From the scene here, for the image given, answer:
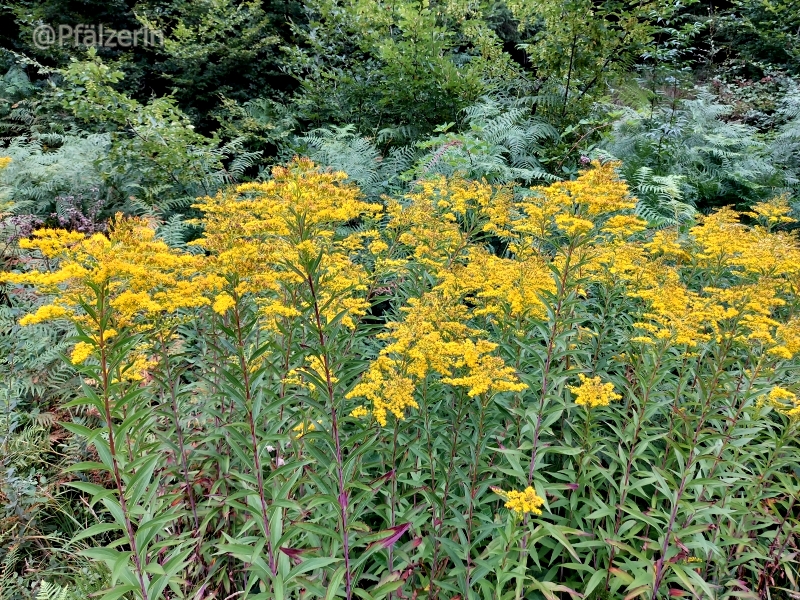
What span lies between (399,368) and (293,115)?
5.65m

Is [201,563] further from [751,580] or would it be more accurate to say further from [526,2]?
[526,2]

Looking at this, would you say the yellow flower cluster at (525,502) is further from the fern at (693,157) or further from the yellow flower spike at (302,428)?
the fern at (693,157)

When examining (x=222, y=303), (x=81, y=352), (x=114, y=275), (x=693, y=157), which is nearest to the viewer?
(x=81, y=352)

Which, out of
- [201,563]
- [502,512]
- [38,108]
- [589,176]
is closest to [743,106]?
[589,176]

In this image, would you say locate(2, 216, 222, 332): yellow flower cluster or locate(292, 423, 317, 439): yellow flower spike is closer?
locate(2, 216, 222, 332): yellow flower cluster

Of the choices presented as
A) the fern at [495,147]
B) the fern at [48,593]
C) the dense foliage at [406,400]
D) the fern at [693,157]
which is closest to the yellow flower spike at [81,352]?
the dense foliage at [406,400]

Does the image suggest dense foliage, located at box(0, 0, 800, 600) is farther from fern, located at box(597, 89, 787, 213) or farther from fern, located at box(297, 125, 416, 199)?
fern, located at box(297, 125, 416, 199)

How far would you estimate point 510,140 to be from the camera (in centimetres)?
518

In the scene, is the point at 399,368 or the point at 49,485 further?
the point at 49,485

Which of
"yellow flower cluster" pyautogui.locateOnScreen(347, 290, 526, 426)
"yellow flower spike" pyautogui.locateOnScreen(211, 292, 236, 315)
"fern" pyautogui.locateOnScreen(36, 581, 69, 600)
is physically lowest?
"fern" pyautogui.locateOnScreen(36, 581, 69, 600)

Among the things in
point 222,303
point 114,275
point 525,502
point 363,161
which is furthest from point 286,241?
point 363,161

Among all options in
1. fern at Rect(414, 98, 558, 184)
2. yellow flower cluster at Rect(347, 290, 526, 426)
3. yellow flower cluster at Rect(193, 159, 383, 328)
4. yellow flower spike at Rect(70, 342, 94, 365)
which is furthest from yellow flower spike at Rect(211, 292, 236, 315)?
fern at Rect(414, 98, 558, 184)

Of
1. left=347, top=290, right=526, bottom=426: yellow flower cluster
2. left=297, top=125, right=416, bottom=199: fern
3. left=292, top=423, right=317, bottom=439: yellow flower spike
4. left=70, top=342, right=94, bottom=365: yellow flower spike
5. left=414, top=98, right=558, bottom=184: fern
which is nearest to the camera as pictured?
left=70, top=342, right=94, bottom=365: yellow flower spike

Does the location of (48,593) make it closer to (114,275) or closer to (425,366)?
(114,275)
